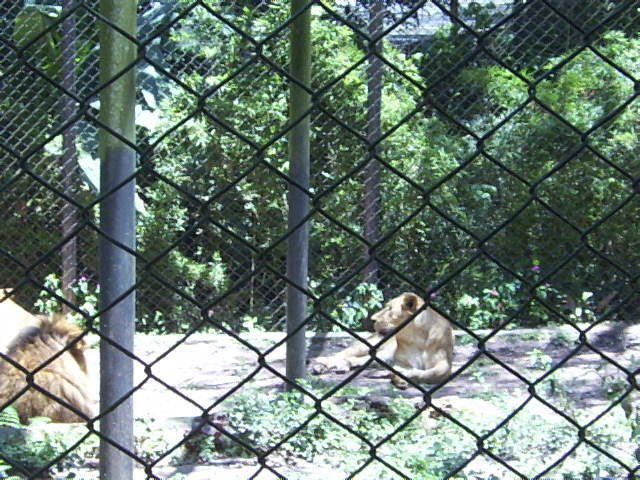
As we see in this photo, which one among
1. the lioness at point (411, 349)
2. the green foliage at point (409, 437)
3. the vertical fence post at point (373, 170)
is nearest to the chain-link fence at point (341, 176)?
the vertical fence post at point (373, 170)

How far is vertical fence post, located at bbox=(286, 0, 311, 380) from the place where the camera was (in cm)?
481

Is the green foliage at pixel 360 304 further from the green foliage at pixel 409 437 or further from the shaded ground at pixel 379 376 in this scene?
the green foliage at pixel 409 437

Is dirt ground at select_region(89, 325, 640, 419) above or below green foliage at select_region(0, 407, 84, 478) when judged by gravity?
above

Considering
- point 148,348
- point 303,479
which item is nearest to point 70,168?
point 148,348

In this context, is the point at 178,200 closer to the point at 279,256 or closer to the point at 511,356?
the point at 279,256

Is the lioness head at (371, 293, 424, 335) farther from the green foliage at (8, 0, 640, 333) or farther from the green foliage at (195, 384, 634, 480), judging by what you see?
the green foliage at (195, 384, 634, 480)

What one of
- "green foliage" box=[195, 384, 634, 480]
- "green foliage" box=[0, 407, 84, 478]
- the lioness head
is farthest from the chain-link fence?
"green foliage" box=[0, 407, 84, 478]

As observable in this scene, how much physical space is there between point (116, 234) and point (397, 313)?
343cm

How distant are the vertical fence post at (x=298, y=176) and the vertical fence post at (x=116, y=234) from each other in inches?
62.9

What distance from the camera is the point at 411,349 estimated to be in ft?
20.1

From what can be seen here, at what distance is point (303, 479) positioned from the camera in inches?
151

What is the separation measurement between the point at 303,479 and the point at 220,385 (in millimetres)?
2108

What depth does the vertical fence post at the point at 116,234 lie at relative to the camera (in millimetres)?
2887

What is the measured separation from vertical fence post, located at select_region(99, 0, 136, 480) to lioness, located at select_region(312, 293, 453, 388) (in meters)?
2.80
